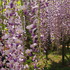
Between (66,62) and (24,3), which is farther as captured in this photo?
(66,62)

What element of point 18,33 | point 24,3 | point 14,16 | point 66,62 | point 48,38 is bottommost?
point 66,62

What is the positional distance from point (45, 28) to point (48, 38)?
2.01 ft

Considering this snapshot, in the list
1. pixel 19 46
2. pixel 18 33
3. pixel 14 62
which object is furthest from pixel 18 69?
pixel 18 33

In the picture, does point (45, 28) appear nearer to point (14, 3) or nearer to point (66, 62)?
point (66, 62)

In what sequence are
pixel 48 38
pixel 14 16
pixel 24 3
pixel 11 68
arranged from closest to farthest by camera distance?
pixel 24 3 < pixel 14 16 < pixel 11 68 < pixel 48 38

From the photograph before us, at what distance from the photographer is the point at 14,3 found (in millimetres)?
2855

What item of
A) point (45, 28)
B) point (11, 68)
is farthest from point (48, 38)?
point (11, 68)

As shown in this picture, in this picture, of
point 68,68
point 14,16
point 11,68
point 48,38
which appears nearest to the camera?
point 14,16

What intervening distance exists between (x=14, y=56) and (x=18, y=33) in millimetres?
420

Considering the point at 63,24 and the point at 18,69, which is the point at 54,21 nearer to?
→ the point at 63,24

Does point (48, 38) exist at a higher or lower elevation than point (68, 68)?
higher

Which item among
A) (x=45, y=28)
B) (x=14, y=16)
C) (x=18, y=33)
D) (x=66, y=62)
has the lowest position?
(x=66, y=62)

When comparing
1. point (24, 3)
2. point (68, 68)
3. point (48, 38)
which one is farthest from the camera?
point (48, 38)

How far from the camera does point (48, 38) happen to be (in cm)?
802
